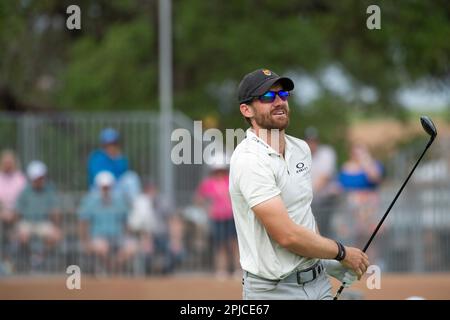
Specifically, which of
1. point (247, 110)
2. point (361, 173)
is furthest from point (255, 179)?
point (361, 173)

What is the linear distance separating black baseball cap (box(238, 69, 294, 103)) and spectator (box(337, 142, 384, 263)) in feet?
29.0

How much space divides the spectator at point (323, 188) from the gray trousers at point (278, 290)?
862cm

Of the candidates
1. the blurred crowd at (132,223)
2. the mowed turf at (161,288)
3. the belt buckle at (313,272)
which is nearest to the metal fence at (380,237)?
the blurred crowd at (132,223)

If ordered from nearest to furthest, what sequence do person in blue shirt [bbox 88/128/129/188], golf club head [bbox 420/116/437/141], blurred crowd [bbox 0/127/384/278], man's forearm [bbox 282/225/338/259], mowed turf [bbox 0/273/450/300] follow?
1. man's forearm [bbox 282/225/338/259]
2. golf club head [bbox 420/116/437/141]
3. mowed turf [bbox 0/273/450/300]
4. blurred crowd [bbox 0/127/384/278]
5. person in blue shirt [bbox 88/128/129/188]

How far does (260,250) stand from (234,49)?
16.9 meters

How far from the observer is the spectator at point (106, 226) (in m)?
15.3

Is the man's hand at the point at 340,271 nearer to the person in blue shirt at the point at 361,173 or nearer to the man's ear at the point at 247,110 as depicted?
the man's ear at the point at 247,110

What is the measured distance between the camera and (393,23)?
2088 cm

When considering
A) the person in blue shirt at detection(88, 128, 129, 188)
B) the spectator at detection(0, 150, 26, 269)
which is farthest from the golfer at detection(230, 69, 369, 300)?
the spectator at detection(0, 150, 26, 269)

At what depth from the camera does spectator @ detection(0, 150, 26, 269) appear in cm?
1538

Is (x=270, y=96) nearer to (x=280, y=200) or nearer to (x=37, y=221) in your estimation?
(x=280, y=200)

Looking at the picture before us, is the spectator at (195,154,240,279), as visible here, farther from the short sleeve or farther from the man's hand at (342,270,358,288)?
the short sleeve

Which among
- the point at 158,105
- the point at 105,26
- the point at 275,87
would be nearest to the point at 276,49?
the point at 158,105
